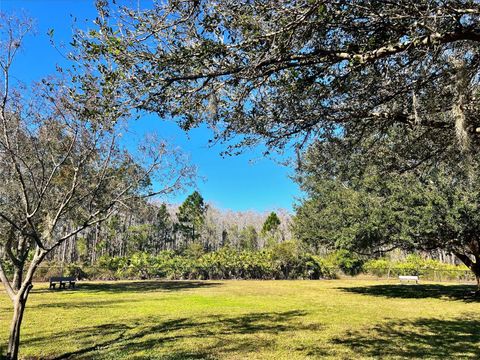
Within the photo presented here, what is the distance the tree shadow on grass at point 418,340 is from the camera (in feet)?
19.7

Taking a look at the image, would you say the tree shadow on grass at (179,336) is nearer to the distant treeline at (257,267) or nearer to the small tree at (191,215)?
Result: the distant treeline at (257,267)

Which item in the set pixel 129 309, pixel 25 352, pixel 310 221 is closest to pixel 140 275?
pixel 310 221

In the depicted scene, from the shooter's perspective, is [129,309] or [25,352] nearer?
[25,352]

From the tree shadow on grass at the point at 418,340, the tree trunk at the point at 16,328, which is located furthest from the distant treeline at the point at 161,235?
the tree trunk at the point at 16,328

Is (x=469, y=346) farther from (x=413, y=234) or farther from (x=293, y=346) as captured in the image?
(x=413, y=234)

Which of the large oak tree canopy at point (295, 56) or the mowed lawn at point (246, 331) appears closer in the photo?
the large oak tree canopy at point (295, 56)

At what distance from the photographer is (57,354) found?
5.82 metres

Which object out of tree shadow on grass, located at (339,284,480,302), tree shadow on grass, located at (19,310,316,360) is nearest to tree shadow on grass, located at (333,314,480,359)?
tree shadow on grass, located at (19,310,316,360)

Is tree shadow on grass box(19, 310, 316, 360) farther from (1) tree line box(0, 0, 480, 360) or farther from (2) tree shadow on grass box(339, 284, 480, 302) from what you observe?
(2) tree shadow on grass box(339, 284, 480, 302)

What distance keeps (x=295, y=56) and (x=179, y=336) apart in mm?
6321

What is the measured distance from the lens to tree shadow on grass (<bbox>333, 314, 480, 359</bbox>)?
6012 mm

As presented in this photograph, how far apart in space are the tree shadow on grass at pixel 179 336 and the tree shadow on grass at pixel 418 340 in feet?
4.54

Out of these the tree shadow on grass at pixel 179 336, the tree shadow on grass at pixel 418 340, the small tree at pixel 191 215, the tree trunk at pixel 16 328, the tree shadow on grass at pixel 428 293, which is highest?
the small tree at pixel 191 215

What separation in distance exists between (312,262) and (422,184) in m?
21.4
